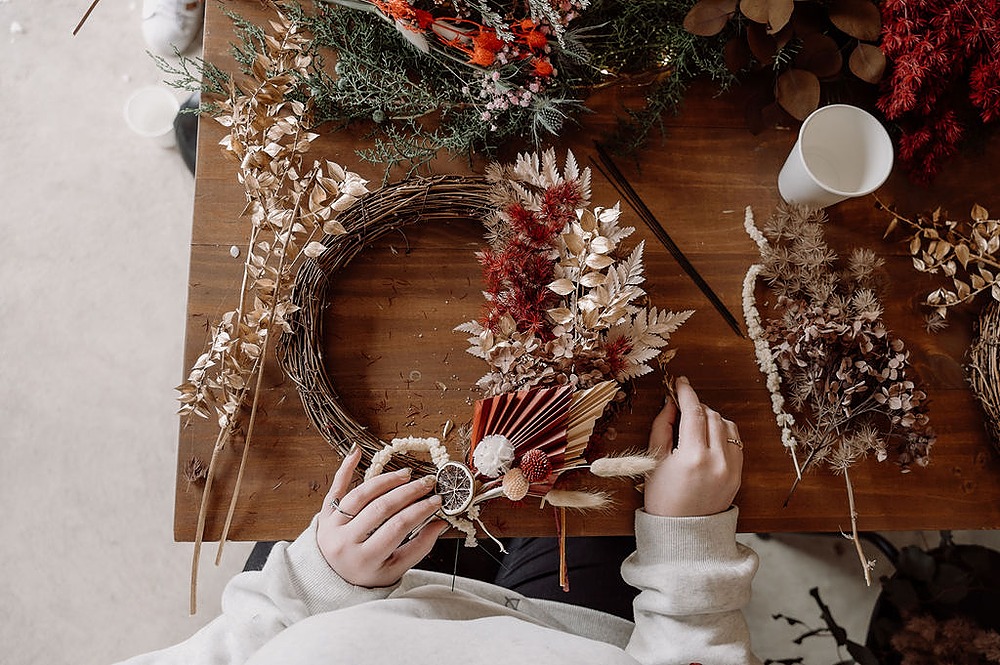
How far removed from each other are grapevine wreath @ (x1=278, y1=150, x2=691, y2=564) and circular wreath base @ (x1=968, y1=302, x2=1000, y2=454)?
51cm

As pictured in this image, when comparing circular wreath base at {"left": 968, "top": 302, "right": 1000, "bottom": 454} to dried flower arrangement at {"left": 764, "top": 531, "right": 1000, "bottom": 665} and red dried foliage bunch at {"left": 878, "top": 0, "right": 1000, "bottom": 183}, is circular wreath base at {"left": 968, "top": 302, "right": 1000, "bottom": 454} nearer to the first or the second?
red dried foliage bunch at {"left": 878, "top": 0, "right": 1000, "bottom": 183}

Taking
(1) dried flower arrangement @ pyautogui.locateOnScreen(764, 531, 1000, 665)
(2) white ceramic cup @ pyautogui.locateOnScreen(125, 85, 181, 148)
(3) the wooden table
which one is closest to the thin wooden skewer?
(3) the wooden table

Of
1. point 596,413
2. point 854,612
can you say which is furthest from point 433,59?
point 854,612

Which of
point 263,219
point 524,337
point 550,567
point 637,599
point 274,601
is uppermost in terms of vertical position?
point 263,219

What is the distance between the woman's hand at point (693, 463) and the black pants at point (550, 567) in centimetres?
28

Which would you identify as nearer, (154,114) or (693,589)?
(693,589)

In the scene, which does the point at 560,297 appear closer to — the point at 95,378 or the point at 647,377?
the point at 647,377

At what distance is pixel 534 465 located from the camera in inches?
37.4

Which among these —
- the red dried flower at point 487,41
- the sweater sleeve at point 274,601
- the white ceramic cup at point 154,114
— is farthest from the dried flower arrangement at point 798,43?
the white ceramic cup at point 154,114

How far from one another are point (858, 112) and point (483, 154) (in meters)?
0.58

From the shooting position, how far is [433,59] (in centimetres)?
110

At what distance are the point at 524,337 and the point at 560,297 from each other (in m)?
0.08

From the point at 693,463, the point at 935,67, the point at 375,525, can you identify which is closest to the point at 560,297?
the point at 693,463

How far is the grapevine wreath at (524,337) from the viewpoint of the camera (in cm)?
97
